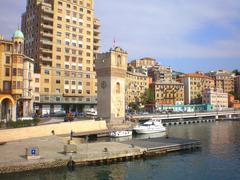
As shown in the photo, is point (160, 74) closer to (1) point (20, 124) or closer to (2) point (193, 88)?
(2) point (193, 88)

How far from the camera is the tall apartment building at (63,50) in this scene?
102 m

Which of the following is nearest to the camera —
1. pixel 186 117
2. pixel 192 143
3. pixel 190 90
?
pixel 192 143

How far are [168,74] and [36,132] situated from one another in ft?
488

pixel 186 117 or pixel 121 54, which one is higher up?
pixel 121 54

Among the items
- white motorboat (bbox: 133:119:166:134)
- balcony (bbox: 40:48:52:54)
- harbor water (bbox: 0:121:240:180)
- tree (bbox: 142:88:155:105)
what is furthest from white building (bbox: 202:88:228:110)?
harbor water (bbox: 0:121:240:180)

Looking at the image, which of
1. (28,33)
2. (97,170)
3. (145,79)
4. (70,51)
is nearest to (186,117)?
(145,79)

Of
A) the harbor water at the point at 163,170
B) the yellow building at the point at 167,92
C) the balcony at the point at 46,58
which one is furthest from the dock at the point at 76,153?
the yellow building at the point at 167,92

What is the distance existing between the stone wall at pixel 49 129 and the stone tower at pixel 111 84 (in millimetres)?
5888

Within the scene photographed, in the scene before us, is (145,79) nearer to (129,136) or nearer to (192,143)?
(129,136)

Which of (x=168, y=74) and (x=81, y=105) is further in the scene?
(x=168, y=74)

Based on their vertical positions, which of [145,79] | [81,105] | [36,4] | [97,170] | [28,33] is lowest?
[97,170]

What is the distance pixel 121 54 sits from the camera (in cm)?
8088

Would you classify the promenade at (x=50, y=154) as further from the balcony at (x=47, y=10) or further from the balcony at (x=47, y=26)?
the balcony at (x=47, y=10)

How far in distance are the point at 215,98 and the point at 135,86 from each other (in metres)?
54.4
